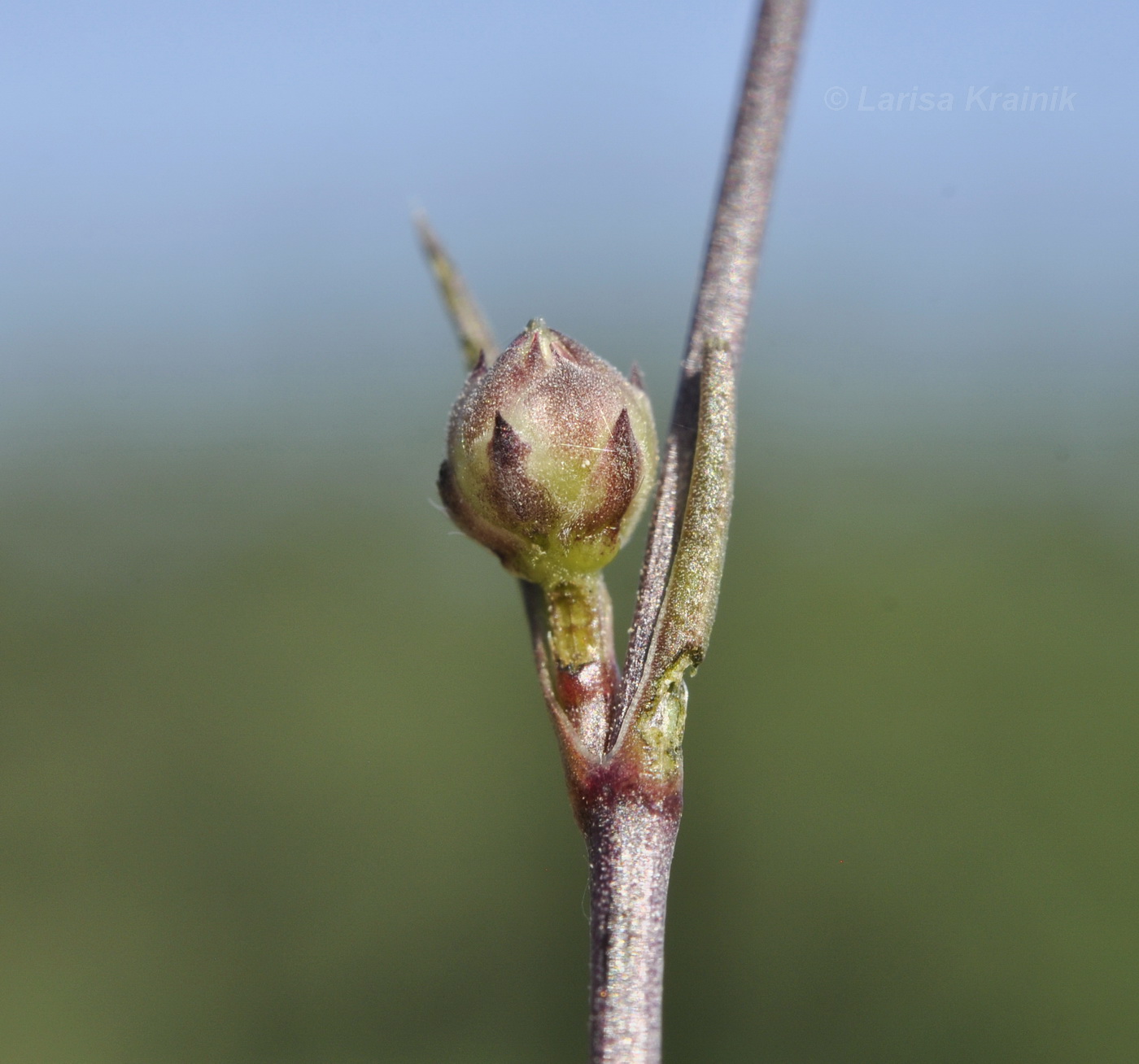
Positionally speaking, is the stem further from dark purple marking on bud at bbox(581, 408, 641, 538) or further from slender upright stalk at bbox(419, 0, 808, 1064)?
dark purple marking on bud at bbox(581, 408, 641, 538)

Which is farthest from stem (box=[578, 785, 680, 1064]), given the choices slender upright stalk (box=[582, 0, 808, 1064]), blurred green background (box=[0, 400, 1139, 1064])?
blurred green background (box=[0, 400, 1139, 1064])

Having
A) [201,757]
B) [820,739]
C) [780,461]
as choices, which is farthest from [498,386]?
[780,461]

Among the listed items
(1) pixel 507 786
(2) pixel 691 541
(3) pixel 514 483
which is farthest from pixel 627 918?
(1) pixel 507 786

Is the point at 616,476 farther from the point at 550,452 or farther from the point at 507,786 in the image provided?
the point at 507,786

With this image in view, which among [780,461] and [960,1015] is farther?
[780,461]

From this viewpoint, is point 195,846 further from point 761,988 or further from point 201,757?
point 761,988

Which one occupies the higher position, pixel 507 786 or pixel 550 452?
pixel 550 452

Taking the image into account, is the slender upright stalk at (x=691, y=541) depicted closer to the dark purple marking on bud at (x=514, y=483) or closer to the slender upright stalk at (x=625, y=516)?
the slender upright stalk at (x=625, y=516)

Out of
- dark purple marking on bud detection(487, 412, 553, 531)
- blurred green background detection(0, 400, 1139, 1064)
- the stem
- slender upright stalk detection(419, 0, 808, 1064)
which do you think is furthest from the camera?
blurred green background detection(0, 400, 1139, 1064)
